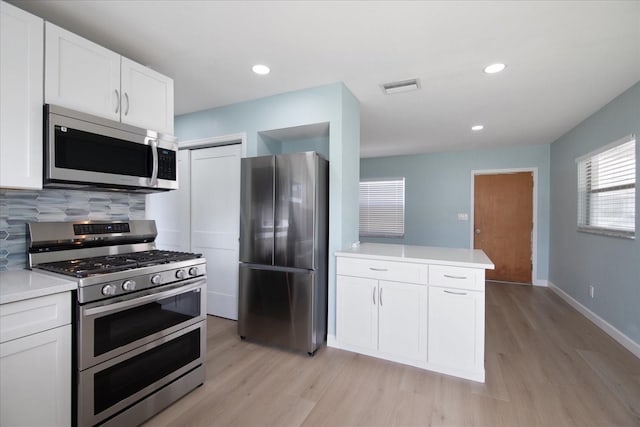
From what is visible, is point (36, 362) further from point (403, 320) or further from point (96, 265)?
point (403, 320)

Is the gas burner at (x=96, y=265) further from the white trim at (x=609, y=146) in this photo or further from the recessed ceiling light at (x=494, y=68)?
the white trim at (x=609, y=146)

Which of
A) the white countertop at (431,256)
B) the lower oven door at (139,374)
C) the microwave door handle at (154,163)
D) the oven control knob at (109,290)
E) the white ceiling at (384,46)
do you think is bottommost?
the lower oven door at (139,374)

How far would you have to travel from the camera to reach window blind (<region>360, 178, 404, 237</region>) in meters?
6.08

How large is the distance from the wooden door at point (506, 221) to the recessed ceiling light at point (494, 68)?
11.1 ft

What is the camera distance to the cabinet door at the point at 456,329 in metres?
2.12

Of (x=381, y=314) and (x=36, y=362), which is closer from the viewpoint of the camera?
(x=36, y=362)

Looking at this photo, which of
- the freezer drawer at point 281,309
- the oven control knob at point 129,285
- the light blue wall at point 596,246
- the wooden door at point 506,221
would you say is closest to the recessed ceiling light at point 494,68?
the light blue wall at point 596,246

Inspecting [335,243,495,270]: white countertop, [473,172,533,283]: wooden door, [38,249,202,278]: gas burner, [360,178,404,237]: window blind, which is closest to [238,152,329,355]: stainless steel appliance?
[335,243,495,270]: white countertop

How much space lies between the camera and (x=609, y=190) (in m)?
3.10

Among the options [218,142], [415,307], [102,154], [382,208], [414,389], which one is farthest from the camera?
[382,208]

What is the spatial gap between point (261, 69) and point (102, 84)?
3.76ft

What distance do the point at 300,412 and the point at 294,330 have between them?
78cm

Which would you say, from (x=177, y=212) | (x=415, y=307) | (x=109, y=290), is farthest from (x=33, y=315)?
(x=177, y=212)

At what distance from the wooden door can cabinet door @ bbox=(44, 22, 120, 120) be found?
561 centimetres
